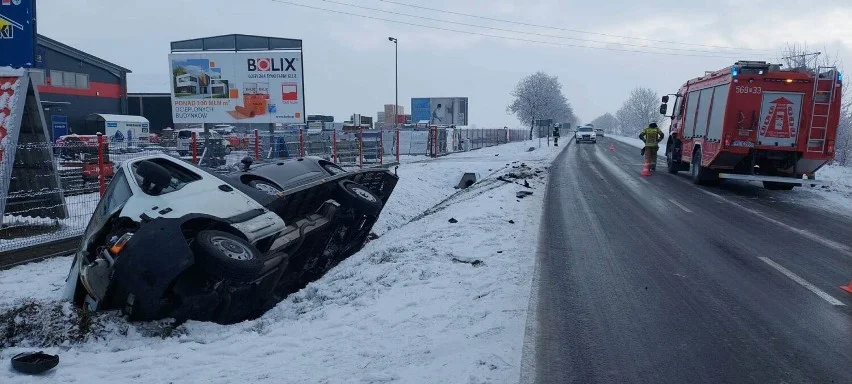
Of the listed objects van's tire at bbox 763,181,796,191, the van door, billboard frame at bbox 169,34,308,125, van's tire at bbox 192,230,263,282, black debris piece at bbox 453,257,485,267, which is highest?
billboard frame at bbox 169,34,308,125

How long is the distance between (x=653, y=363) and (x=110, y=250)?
15.1 ft

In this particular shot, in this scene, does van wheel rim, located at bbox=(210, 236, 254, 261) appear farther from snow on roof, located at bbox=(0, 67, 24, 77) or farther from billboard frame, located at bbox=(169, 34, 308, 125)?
billboard frame, located at bbox=(169, 34, 308, 125)

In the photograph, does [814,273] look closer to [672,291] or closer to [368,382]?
[672,291]

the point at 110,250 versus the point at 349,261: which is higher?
the point at 110,250

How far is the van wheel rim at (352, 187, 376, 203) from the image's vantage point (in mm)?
8238

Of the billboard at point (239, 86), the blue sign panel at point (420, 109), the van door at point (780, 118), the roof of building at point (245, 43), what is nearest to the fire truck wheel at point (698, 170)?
the van door at point (780, 118)

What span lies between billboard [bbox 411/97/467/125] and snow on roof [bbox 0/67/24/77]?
5411cm

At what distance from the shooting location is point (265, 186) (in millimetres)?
7453

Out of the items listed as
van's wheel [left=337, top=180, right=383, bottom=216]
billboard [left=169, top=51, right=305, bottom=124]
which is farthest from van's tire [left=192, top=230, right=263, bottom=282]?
billboard [left=169, top=51, right=305, bottom=124]

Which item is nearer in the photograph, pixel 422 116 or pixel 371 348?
pixel 371 348

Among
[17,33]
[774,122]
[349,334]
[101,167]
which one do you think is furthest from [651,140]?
[17,33]

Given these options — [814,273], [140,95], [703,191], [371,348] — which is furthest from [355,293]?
[140,95]

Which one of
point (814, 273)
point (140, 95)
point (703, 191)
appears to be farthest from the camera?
point (140, 95)

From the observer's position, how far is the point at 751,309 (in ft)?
17.5
